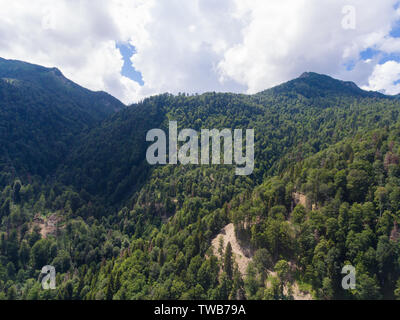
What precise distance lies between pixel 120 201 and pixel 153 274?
123 meters

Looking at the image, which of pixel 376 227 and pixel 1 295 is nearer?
pixel 376 227

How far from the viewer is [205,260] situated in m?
69.6

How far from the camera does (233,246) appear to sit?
76312mm

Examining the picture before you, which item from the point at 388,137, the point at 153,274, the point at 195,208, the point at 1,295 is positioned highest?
the point at 388,137

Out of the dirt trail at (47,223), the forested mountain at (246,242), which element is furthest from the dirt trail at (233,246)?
the dirt trail at (47,223)

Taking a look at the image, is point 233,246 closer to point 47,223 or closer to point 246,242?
point 246,242

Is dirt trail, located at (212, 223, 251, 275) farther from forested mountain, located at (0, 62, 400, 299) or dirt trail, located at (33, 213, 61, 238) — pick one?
dirt trail, located at (33, 213, 61, 238)

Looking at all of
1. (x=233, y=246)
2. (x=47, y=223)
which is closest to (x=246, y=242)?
(x=233, y=246)

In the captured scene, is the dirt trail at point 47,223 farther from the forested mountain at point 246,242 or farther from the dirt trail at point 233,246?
the dirt trail at point 233,246

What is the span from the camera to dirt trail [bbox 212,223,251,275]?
226ft

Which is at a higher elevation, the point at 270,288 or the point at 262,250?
the point at 262,250
